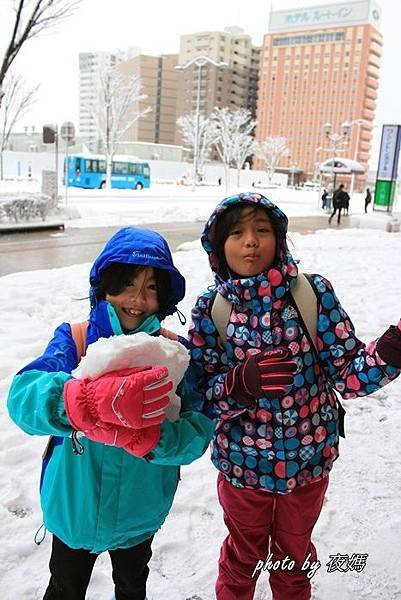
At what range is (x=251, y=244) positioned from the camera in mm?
1615

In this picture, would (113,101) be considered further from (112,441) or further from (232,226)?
(112,441)

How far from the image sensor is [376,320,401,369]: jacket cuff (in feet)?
5.02

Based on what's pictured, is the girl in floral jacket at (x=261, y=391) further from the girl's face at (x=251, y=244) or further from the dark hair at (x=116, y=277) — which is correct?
the dark hair at (x=116, y=277)

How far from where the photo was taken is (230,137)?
53.6 m

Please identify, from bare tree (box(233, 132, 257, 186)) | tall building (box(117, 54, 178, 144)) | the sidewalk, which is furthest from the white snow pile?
tall building (box(117, 54, 178, 144))

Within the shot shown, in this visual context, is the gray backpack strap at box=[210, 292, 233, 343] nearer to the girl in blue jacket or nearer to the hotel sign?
the girl in blue jacket

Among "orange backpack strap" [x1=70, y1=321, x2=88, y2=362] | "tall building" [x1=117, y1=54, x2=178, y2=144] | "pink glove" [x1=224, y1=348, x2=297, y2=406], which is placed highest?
"tall building" [x1=117, y1=54, x2=178, y2=144]

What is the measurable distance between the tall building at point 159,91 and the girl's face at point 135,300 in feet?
330

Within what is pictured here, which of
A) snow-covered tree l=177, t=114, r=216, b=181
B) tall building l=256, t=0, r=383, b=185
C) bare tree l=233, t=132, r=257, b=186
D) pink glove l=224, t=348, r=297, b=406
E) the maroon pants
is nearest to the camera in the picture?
pink glove l=224, t=348, r=297, b=406

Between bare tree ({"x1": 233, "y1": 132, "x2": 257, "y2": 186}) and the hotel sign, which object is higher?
the hotel sign

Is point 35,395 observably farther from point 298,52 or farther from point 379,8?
point 379,8

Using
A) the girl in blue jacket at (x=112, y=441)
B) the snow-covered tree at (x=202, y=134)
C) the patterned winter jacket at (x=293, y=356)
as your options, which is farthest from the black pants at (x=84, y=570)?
the snow-covered tree at (x=202, y=134)

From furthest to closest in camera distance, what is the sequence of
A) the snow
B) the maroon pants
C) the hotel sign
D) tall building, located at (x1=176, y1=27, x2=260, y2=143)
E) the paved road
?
1. tall building, located at (x1=176, y1=27, x2=260, y2=143)
2. the hotel sign
3. the paved road
4. the snow
5. the maroon pants

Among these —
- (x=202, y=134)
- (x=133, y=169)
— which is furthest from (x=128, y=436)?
(x=202, y=134)
